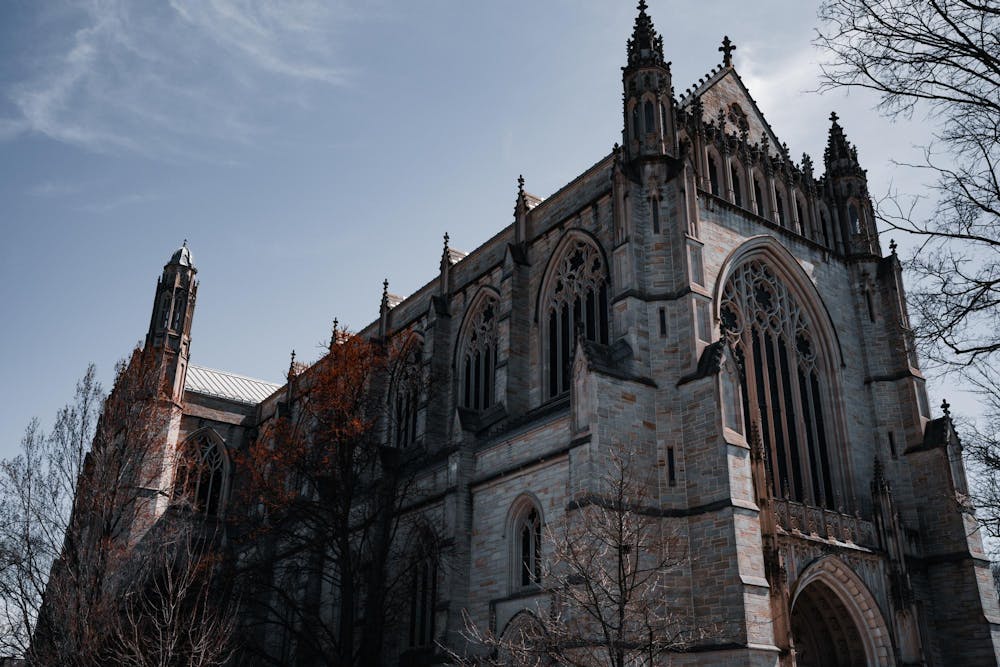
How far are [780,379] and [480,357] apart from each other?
9.96 meters

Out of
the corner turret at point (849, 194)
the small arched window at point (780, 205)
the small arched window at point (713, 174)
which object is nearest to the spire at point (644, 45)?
the small arched window at point (713, 174)

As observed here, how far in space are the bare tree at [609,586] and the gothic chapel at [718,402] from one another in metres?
0.48

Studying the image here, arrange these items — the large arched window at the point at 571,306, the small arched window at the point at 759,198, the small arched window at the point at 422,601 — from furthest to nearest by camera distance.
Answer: the small arched window at the point at 759,198
the large arched window at the point at 571,306
the small arched window at the point at 422,601

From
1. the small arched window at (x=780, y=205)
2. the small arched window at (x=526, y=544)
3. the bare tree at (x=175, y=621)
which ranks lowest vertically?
the bare tree at (x=175, y=621)

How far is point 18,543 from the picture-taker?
17938 millimetres

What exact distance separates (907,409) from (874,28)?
1829cm

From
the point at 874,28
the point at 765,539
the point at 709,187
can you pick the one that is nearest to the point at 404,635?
the point at 765,539

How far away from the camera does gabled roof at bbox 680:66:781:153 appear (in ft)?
87.7

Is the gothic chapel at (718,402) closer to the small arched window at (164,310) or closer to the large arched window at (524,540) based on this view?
the large arched window at (524,540)

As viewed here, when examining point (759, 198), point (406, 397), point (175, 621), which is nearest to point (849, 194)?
point (759, 198)

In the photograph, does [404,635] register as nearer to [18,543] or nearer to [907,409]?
[18,543]

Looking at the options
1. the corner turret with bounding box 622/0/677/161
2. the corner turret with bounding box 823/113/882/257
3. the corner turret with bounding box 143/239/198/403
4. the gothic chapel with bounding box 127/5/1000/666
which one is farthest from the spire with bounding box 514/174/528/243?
the corner turret with bounding box 143/239/198/403

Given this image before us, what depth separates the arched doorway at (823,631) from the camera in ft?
67.8

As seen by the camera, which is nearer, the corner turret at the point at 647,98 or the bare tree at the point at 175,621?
the bare tree at the point at 175,621
